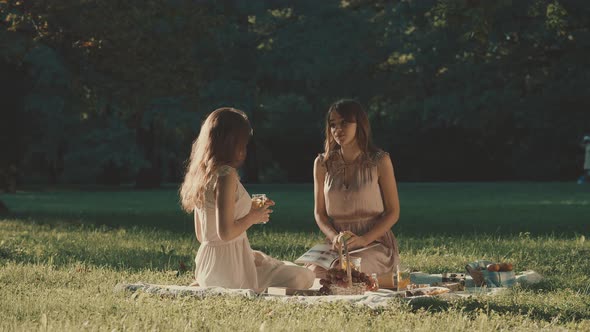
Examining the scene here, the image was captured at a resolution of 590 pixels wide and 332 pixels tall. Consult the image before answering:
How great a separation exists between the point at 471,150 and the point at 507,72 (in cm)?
2145

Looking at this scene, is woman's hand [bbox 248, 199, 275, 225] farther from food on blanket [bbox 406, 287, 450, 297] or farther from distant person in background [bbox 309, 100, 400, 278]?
food on blanket [bbox 406, 287, 450, 297]

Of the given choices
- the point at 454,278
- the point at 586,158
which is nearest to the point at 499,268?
the point at 454,278

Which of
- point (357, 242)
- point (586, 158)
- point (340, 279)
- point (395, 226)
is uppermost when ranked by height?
point (586, 158)

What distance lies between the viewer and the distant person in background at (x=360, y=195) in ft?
27.1

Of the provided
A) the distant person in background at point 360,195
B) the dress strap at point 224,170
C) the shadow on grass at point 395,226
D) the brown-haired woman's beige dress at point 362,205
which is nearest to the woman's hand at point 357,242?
the distant person in background at point 360,195

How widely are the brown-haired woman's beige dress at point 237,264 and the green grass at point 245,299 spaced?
55 centimetres

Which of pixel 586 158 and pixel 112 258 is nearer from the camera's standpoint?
pixel 112 258

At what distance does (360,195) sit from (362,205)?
3.7 inches

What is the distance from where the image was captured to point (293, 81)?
4731 cm

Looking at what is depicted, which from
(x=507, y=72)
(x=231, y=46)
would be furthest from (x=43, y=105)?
(x=507, y=72)

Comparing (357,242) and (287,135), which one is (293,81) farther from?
(357,242)

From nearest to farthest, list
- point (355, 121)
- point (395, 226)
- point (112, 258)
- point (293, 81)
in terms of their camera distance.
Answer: point (355, 121), point (112, 258), point (395, 226), point (293, 81)

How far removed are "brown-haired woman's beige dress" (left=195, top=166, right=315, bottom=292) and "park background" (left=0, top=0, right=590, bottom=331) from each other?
60 cm

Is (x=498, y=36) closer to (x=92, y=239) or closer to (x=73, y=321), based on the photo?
(x=92, y=239)
